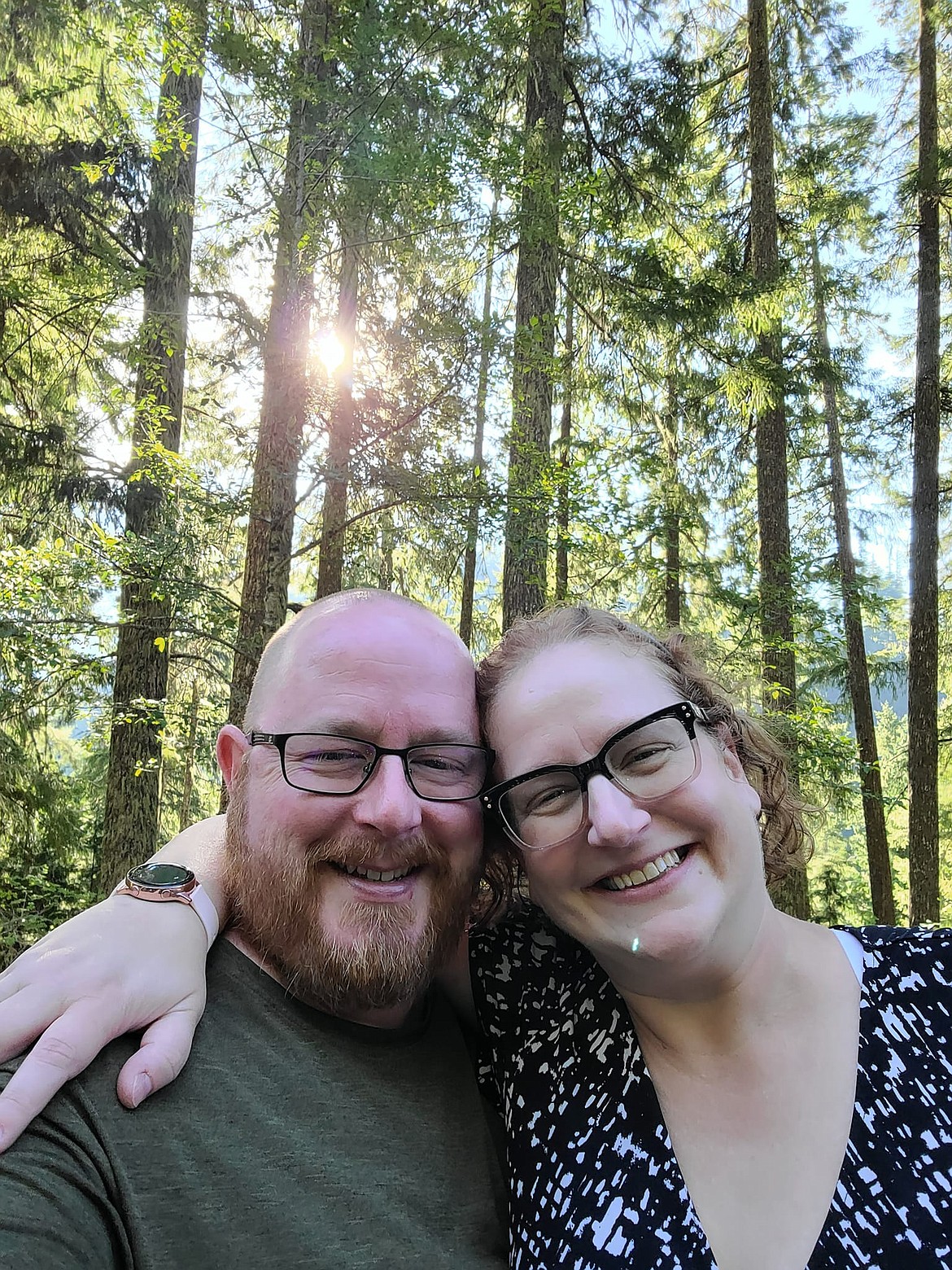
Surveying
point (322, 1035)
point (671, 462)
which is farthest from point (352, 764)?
point (671, 462)

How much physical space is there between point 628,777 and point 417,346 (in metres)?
4.87

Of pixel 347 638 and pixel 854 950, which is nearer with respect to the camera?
pixel 854 950

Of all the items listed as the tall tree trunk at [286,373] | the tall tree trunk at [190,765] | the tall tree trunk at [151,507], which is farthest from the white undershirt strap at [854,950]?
the tall tree trunk at [151,507]

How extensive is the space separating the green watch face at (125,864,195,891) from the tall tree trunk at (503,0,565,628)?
4.03 meters

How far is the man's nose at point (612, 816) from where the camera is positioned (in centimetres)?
142

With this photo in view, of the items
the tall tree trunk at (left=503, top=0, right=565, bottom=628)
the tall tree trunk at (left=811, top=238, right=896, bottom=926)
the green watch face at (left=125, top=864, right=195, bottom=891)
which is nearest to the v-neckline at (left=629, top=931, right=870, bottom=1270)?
the green watch face at (left=125, top=864, right=195, bottom=891)

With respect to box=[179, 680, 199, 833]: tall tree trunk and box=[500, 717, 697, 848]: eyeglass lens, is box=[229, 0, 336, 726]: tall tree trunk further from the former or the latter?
box=[500, 717, 697, 848]: eyeglass lens

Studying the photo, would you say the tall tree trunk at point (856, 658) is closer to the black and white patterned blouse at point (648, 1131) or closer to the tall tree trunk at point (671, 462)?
the tall tree trunk at point (671, 462)

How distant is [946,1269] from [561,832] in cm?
87

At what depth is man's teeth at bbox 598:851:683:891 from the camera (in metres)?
1.45

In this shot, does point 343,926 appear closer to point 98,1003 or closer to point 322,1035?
point 322,1035

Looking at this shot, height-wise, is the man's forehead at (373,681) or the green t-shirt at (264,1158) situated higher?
the man's forehead at (373,681)

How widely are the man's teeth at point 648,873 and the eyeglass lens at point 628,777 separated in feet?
0.38

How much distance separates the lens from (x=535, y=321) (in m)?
5.54
